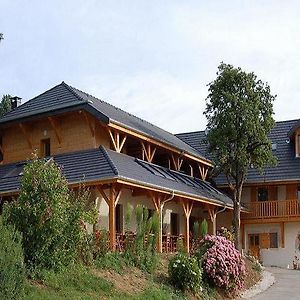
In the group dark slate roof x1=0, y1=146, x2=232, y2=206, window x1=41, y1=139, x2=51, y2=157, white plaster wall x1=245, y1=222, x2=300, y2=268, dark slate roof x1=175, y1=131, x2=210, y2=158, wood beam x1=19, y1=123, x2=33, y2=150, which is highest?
dark slate roof x1=175, y1=131, x2=210, y2=158

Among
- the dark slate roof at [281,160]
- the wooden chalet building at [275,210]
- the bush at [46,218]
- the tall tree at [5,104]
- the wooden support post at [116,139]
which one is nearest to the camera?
the bush at [46,218]

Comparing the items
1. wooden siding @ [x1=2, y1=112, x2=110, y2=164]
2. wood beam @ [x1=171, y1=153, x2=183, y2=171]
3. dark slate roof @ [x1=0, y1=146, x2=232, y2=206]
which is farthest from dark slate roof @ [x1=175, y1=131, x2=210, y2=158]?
wooden siding @ [x1=2, y1=112, x2=110, y2=164]

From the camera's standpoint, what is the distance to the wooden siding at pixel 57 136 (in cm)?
2647

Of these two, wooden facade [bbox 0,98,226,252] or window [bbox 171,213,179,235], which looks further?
window [bbox 171,213,179,235]

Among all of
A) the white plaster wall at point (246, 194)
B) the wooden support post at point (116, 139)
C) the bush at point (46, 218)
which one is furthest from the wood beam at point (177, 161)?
the bush at point (46, 218)

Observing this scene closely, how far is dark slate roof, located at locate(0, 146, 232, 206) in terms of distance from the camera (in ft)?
73.8

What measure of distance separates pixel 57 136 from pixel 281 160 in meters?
15.6

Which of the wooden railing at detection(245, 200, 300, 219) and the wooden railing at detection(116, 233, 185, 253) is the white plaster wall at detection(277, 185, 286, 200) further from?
the wooden railing at detection(116, 233, 185, 253)

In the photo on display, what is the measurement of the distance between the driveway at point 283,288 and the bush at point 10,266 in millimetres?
10620

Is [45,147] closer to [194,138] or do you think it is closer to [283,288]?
[283,288]

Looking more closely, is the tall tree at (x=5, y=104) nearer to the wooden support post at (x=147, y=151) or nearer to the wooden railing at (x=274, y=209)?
the wooden railing at (x=274, y=209)

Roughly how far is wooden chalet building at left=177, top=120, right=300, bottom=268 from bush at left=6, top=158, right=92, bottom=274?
20.1 m

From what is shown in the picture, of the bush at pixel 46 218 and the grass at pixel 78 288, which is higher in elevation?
the bush at pixel 46 218

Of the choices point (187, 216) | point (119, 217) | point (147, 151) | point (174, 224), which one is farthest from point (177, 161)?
point (119, 217)
